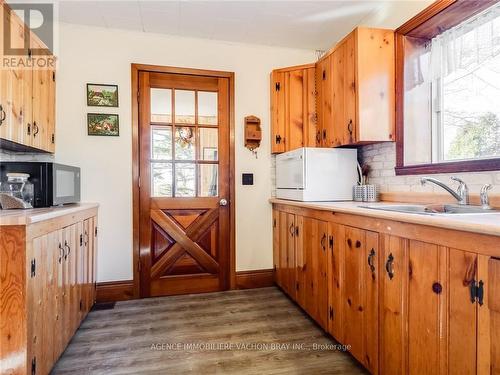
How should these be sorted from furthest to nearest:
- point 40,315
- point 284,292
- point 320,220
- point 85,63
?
point 284,292 < point 85,63 < point 320,220 < point 40,315

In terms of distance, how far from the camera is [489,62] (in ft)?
5.57

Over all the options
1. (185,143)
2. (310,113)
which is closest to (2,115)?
(185,143)

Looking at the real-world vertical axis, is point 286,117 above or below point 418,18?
below

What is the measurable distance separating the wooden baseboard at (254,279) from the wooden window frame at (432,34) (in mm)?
1655

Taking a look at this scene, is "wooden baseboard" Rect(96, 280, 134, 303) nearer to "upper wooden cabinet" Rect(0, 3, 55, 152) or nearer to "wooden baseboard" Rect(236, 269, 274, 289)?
"wooden baseboard" Rect(236, 269, 274, 289)

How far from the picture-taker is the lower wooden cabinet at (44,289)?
Result: 127cm

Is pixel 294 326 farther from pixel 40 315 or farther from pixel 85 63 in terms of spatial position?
pixel 85 63

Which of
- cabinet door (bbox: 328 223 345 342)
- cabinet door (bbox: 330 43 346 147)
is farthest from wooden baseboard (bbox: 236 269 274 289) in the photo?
cabinet door (bbox: 330 43 346 147)

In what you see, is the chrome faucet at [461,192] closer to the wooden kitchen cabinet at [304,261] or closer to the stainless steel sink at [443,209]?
the stainless steel sink at [443,209]

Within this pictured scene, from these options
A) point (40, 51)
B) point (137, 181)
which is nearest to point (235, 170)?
point (137, 181)

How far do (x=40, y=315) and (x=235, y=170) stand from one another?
196cm

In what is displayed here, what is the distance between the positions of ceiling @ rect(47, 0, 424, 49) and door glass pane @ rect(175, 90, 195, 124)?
568 mm

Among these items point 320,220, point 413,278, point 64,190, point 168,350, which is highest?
point 64,190

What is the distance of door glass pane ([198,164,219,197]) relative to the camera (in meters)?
2.91
